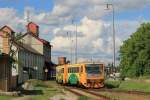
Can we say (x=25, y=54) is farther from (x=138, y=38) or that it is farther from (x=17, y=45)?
(x=138, y=38)

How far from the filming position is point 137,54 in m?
105

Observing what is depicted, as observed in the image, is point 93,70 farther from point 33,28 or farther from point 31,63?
point 33,28

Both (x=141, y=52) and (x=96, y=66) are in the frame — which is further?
(x=141, y=52)

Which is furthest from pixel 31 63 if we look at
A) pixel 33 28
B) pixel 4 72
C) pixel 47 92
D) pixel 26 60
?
pixel 4 72

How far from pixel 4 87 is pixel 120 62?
67.6 m

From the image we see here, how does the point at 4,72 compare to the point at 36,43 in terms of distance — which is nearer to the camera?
the point at 4,72

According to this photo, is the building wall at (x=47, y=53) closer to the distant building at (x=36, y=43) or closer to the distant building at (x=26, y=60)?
the distant building at (x=36, y=43)

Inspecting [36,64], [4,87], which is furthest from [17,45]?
[4,87]

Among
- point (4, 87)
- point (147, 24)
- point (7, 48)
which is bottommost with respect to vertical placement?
point (4, 87)

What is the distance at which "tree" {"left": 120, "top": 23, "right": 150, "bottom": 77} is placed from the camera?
102438 mm

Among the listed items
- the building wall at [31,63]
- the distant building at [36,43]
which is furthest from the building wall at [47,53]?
the building wall at [31,63]

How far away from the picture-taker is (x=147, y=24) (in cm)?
10656

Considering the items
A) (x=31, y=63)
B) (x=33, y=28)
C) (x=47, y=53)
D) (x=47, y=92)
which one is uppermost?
(x=33, y=28)

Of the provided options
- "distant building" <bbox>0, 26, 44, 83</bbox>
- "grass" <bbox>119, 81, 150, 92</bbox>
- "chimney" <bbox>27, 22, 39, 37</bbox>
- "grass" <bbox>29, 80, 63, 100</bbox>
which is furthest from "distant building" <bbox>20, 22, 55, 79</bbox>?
"grass" <bbox>29, 80, 63, 100</bbox>
